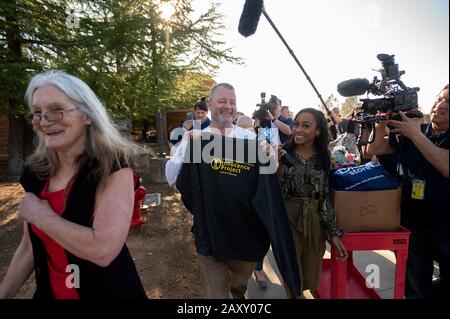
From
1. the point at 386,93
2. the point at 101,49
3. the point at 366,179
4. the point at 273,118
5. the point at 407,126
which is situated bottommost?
the point at 366,179

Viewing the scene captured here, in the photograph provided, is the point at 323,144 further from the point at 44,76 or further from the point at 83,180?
the point at 44,76

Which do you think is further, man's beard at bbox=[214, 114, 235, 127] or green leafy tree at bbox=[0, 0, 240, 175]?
green leafy tree at bbox=[0, 0, 240, 175]

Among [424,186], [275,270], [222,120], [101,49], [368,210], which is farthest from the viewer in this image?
[101,49]

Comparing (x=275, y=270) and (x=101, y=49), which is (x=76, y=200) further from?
(x=101, y=49)

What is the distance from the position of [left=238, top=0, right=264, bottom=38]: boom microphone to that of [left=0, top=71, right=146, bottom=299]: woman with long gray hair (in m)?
0.73

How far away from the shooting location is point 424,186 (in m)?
0.87

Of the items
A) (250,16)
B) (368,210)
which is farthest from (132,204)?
(368,210)

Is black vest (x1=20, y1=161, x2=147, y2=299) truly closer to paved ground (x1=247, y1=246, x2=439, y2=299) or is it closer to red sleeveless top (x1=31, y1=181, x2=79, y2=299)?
red sleeveless top (x1=31, y1=181, x2=79, y2=299)

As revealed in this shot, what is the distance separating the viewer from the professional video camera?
39.4 inches

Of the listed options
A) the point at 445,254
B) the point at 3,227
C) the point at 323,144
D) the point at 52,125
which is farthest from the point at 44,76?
the point at 3,227

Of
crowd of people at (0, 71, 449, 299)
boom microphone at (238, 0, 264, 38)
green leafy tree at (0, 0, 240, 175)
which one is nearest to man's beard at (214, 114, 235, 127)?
crowd of people at (0, 71, 449, 299)

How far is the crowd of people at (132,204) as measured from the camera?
96cm

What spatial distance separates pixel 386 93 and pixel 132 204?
3.89 ft

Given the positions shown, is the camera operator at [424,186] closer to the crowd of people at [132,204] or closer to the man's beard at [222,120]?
the crowd of people at [132,204]
